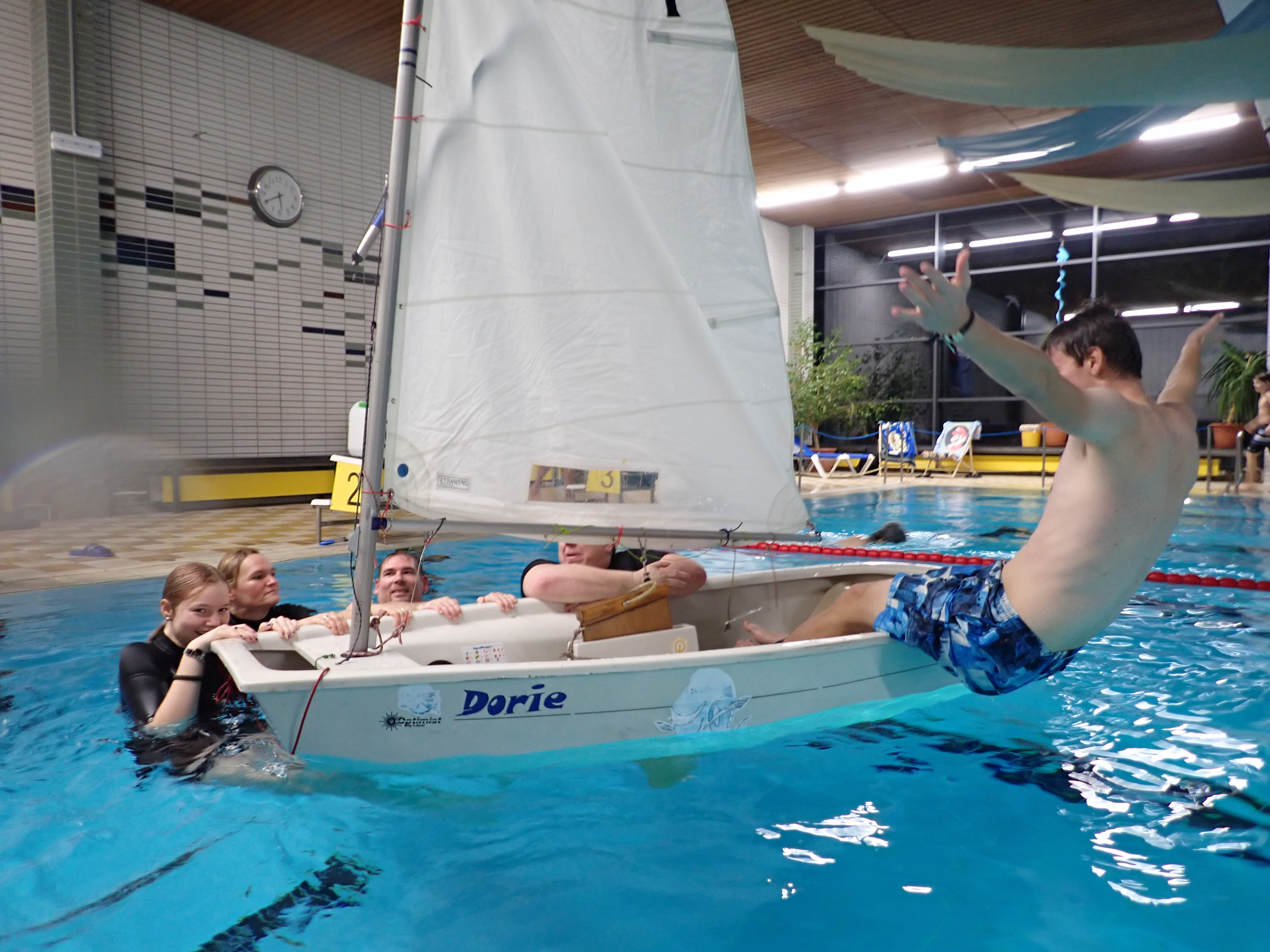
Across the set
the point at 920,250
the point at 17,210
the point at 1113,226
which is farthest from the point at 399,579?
the point at 920,250

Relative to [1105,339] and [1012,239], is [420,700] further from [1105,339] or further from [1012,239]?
[1012,239]

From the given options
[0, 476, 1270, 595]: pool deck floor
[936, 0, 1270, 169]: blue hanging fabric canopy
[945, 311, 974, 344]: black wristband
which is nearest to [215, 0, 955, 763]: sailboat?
[945, 311, 974, 344]: black wristband

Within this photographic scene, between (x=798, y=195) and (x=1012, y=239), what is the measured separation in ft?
15.1

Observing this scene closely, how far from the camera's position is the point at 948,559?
19.6 ft

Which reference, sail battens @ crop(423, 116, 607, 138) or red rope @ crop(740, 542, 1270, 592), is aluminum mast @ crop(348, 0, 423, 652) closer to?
sail battens @ crop(423, 116, 607, 138)

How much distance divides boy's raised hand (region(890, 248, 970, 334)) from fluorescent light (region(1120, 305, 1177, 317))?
16.1m

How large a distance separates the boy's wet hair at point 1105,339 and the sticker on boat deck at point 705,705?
1382 mm

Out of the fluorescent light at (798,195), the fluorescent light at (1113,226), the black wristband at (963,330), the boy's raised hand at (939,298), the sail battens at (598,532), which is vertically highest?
the fluorescent light at (798,195)

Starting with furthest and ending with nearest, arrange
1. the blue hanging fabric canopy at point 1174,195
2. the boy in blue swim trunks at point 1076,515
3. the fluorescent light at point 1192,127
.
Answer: the fluorescent light at point 1192,127
the blue hanging fabric canopy at point 1174,195
the boy in blue swim trunks at point 1076,515

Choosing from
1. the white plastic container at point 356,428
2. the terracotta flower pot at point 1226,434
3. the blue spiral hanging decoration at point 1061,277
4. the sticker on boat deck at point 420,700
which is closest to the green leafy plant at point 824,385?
the blue spiral hanging decoration at point 1061,277

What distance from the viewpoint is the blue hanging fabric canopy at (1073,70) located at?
15.6 ft

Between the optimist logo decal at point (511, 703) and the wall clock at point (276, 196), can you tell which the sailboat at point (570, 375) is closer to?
the optimist logo decal at point (511, 703)

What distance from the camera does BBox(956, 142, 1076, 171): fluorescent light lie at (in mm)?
6918

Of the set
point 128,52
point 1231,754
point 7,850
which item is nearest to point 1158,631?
point 1231,754
